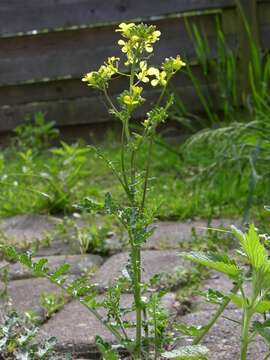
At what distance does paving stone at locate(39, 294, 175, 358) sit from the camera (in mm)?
1682

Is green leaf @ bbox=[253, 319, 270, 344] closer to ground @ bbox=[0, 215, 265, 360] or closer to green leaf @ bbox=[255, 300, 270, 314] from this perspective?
green leaf @ bbox=[255, 300, 270, 314]

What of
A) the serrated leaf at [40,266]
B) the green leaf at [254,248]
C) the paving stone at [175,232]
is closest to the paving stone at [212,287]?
the paving stone at [175,232]

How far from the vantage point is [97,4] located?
182 inches

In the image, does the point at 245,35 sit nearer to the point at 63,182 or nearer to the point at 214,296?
the point at 63,182

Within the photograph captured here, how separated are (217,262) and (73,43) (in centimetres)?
372

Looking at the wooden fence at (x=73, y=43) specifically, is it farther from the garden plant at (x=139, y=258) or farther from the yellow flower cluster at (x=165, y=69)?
the yellow flower cluster at (x=165, y=69)

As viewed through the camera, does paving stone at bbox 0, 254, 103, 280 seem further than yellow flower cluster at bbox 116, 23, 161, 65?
Yes

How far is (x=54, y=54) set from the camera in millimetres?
4715

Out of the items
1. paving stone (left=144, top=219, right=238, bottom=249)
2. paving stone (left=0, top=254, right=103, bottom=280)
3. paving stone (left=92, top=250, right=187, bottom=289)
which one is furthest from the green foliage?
paving stone (left=144, top=219, right=238, bottom=249)

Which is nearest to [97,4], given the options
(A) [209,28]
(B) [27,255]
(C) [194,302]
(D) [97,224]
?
(A) [209,28]

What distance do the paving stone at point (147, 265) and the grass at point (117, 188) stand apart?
189 mm

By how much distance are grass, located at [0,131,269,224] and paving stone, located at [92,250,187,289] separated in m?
0.19

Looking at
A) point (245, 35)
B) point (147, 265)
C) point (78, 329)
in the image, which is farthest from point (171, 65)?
point (245, 35)

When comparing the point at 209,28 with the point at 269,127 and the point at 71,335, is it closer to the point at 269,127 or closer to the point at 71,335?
the point at 269,127
